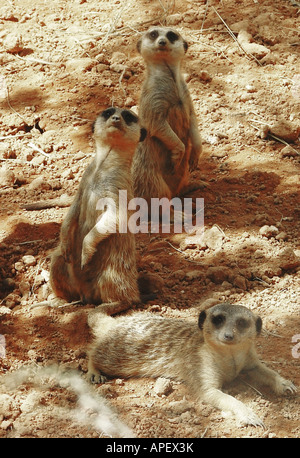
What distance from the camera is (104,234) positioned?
3.67m

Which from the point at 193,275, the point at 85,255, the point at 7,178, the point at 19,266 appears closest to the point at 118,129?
the point at 85,255

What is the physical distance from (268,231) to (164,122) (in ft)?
3.54

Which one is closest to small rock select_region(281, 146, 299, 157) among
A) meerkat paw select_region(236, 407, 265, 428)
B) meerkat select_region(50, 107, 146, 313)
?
meerkat select_region(50, 107, 146, 313)

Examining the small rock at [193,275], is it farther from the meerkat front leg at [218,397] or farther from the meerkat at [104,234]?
the meerkat front leg at [218,397]

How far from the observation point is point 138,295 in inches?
153

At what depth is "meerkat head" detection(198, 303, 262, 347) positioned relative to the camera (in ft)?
10.4

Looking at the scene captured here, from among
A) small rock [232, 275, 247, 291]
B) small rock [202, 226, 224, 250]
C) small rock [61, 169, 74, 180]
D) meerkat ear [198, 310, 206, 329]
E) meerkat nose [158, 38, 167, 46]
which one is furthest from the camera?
small rock [61, 169, 74, 180]

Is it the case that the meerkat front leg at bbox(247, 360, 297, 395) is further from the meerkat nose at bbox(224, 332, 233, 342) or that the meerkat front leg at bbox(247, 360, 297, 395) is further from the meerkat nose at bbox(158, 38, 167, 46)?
the meerkat nose at bbox(158, 38, 167, 46)

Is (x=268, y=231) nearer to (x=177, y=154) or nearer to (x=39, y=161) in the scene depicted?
(x=177, y=154)

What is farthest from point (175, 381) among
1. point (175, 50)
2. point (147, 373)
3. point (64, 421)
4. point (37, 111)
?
point (37, 111)

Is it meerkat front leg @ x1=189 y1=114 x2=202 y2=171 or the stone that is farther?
meerkat front leg @ x1=189 y1=114 x2=202 y2=171

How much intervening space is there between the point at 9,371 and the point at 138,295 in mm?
869

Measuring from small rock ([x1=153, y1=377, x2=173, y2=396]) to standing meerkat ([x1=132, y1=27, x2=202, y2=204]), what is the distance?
6.26 feet

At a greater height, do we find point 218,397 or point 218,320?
point 218,320
